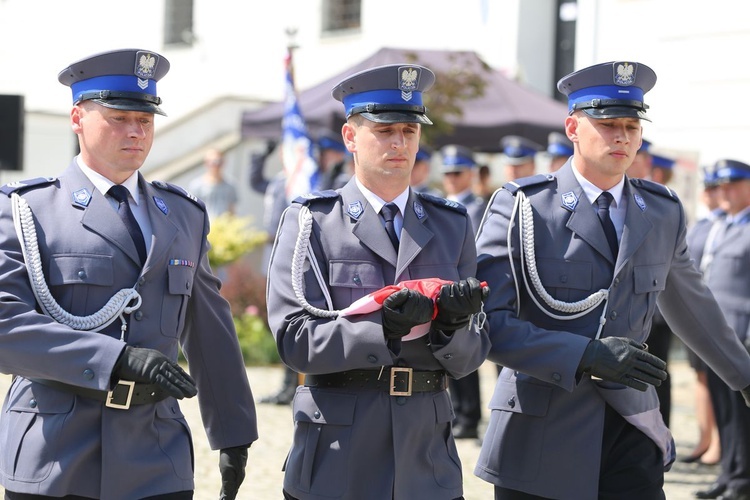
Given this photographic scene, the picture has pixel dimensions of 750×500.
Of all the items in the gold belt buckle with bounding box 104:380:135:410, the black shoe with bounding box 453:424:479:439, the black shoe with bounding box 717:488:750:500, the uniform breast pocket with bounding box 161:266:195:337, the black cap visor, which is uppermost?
the black cap visor

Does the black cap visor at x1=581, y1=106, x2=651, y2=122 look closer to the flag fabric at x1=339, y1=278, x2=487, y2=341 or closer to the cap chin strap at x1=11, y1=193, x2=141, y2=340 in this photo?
the flag fabric at x1=339, y1=278, x2=487, y2=341

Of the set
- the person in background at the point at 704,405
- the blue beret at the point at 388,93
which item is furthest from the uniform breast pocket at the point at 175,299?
the person in background at the point at 704,405

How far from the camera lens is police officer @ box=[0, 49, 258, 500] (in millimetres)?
4309

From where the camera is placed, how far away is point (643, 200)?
5344 millimetres

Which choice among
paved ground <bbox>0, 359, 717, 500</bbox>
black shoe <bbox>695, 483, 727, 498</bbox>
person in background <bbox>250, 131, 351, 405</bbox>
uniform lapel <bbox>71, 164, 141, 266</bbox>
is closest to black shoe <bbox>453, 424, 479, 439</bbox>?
paved ground <bbox>0, 359, 717, 500</bbox>

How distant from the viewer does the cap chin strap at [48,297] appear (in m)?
4.42

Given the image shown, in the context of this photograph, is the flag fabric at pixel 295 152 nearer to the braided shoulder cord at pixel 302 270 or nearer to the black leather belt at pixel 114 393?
the braided shoulder cord at pixel 302 270

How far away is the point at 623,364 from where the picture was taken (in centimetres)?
469

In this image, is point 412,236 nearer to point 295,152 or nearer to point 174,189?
point 174,189

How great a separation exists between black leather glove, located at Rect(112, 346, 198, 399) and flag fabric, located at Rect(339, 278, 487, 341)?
2.05 ft

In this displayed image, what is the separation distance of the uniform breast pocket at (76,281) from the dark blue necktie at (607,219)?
195 centimetres

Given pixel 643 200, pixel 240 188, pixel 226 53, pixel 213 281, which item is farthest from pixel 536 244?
pixel 226 53

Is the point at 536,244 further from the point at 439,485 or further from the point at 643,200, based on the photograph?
the point at 439,485

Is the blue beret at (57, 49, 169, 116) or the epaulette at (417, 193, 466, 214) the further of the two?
the epaulette at (417, 193, 466, 214)
